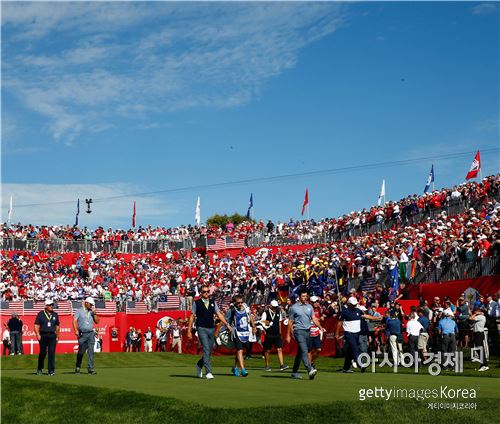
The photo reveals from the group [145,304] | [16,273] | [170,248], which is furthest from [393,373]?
[170,248]

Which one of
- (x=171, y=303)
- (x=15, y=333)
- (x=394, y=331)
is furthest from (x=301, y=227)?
(x=394, y=331)

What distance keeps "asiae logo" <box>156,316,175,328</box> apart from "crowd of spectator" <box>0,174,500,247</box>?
13.1m

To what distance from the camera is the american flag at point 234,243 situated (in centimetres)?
5738

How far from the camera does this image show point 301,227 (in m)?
55.9

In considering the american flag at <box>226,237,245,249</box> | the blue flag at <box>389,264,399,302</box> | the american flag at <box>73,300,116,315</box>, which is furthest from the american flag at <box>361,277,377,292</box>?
the american flag at <box>226,237,245,249</box>

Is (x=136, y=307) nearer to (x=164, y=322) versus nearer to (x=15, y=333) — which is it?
(x=164, y=322)

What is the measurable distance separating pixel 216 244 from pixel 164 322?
14.1 meters

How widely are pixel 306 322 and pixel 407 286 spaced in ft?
53.5

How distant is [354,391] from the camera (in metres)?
14.3

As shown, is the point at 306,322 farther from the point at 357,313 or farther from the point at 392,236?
the point at 392,236

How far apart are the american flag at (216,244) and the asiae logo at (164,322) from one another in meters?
13.4

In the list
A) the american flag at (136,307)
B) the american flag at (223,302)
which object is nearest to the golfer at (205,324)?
the american flag at (223,302)

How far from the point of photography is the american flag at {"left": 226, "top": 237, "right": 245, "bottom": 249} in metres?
57.4

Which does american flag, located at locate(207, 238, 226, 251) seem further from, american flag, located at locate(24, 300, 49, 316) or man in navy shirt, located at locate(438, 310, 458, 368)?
man in navy shirt, located at locate(438, 310, 458, 368)
